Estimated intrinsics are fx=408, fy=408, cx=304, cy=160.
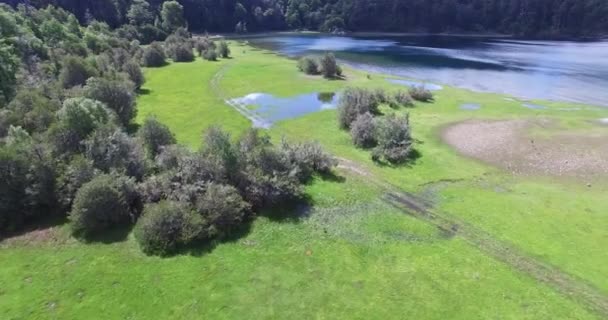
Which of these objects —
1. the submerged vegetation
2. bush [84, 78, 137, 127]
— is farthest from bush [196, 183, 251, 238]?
bush [84, 78, 137, 127]

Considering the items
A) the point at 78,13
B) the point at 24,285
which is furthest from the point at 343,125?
the point at 78,13

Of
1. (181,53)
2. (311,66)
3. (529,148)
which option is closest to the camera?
(529,148)

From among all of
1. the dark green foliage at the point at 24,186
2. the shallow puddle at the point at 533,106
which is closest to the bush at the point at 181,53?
the dark green foliage at the point at 24,186

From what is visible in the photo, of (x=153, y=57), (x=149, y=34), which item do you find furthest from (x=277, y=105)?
(x=149, y=34)

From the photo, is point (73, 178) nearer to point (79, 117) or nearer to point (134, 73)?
point (79, 117)

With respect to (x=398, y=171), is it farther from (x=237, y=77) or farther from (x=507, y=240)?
(x=237, y=77)

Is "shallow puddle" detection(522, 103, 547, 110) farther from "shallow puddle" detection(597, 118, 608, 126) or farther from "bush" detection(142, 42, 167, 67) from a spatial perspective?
"bush" detection(142, 42, 167, 67)
